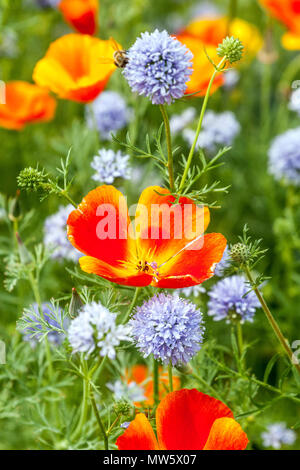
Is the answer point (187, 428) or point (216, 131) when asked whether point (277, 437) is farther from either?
point (216, 131)

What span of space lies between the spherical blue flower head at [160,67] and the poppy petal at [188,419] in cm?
28

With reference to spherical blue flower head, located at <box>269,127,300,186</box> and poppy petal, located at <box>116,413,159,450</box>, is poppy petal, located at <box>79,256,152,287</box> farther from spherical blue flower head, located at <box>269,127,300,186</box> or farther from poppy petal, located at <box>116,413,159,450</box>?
spherical blue flower head, located at <box>269,127,300,186</box>

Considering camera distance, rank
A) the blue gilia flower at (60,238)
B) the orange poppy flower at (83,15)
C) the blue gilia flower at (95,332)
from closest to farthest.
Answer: the blue gilia flower at (95,332) → the blue gilia flower at (60,238) → the orange poppy flower at (83,15)

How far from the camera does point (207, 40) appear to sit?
1345 millimetres

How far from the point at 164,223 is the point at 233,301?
0.14 m

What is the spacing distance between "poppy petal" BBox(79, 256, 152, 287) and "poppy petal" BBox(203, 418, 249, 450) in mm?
A: 147

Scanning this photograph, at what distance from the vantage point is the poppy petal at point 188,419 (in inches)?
22.3

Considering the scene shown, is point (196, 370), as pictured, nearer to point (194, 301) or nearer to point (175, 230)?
point (194, 301)

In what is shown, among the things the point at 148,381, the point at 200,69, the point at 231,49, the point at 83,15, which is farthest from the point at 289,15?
the point at 148,381

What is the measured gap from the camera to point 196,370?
0.72 metres

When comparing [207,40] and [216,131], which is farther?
[207,40]

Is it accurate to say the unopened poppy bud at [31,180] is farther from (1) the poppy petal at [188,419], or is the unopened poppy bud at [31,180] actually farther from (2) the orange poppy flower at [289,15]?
(2) the orange poppy flower at [289,15]

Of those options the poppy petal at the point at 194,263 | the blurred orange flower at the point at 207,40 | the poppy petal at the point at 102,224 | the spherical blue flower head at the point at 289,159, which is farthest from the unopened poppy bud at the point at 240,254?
the spherical blue flower head at the point at 289,159

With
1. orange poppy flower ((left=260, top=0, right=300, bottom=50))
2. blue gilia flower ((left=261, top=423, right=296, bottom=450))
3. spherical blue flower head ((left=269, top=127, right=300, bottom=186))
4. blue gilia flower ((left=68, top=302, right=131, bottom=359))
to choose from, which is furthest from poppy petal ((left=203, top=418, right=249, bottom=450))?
orange poppy flower ((left=260, top=0, right=300, bottom=50))
